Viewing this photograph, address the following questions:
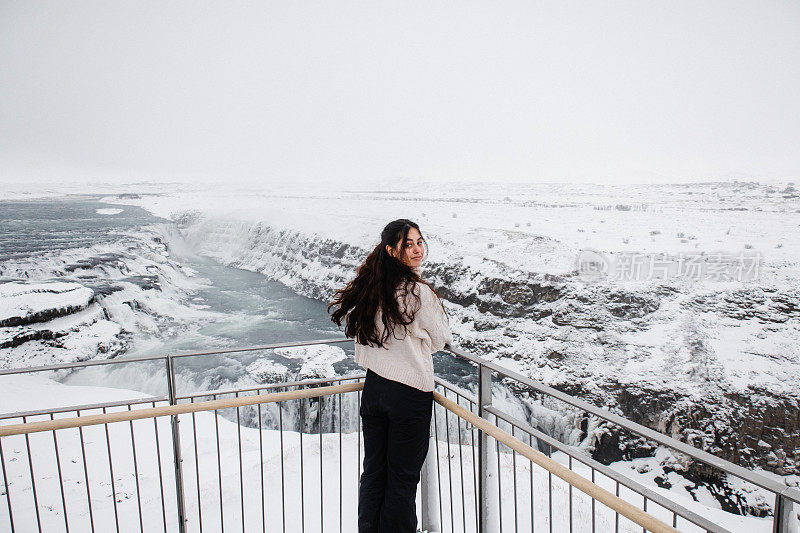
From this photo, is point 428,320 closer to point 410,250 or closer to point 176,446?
point 410,250

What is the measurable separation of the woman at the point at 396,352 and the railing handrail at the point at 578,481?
0.24m

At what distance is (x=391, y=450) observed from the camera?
2203 mm

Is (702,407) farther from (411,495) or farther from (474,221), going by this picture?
(474,221)

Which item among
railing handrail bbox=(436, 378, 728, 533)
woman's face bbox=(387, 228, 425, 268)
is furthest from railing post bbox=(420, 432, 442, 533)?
woman's face bbox=(387, 228, 425, 268)

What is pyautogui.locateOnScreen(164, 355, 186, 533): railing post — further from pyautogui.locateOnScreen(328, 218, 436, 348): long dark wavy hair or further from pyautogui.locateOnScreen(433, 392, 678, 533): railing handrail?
pyautogui.locateOnScreen(433, 392, 678, 533): railing handrail

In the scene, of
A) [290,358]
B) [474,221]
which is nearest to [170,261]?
[290,358]

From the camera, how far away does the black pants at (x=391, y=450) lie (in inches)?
83.9

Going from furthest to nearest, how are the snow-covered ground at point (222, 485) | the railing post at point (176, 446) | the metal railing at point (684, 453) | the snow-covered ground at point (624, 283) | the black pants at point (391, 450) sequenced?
the snow-covered ground at point (624, 283) → the snow-covered ground at point (222, 485) → the railing post at point (176, 446) → the black pants at point (391, 450) → the metal railing at point (684, 453)

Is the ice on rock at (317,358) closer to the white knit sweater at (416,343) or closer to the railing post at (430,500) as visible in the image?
the railing post at (430,500)

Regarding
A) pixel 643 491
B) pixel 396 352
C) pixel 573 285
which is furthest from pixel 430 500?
pixel 573 285

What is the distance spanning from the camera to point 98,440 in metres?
6.42

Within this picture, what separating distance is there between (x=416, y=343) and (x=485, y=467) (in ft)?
2.97

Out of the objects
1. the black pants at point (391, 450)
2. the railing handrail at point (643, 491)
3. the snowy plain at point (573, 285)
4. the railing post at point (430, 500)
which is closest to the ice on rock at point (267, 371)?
the snowy plain at point (573, 285)

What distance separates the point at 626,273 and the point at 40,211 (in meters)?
27.9
